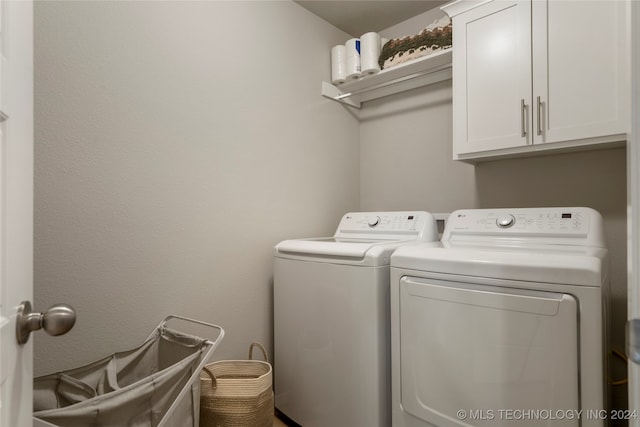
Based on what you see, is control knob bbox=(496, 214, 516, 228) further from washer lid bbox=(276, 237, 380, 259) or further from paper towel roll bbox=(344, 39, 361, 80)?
paper towel roll bbox=(344, 39, 361, 80)

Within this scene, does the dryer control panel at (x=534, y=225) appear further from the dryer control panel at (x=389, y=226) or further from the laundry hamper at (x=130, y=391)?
the laundry hamper at (x=130, y=391)

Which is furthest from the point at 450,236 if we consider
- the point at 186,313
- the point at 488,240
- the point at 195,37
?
the point at 195,37

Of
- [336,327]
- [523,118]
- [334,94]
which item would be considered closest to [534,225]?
[523,118]

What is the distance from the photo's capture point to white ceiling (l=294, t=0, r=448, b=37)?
7.29 ft

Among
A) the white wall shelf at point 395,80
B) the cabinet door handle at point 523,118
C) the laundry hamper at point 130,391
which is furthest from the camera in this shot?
the white wall shelf at point 395,80

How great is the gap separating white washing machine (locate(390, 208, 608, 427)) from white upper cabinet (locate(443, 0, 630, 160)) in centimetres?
36

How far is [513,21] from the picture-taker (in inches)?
63.8

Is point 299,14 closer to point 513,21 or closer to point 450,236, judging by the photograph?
point 513,21

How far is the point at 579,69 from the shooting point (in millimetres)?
1458

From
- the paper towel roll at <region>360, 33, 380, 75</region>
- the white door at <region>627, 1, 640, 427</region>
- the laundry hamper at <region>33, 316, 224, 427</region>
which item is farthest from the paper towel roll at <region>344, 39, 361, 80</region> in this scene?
the white door at <region>627, 1, 640, 427</region>

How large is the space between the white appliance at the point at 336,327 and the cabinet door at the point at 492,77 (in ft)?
1.65

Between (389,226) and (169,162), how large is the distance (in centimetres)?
116

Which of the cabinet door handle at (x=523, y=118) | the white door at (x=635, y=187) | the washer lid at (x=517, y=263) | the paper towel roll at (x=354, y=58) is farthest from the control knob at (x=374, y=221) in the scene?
the white door at (x=635, y=187)

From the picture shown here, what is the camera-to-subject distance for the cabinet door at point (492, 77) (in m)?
1.60
